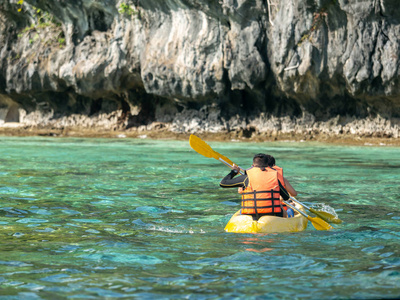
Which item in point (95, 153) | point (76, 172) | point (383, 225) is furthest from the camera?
point (95, 153)

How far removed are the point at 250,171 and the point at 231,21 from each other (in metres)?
18.0

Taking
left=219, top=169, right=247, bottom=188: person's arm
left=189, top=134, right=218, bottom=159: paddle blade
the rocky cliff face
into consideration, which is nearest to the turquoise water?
left=219, top=169, right=247, bottom=188: person's arm

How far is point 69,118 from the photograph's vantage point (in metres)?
31.3

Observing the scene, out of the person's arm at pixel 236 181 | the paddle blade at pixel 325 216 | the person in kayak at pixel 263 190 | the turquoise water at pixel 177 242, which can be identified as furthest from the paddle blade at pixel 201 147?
Result: the paddle blade at pixel 325 216

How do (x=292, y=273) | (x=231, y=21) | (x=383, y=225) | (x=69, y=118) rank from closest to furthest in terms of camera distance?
(x=292, y=273)
(x=383, y=225)
(x=231, y=21)
(x=69, y=118)

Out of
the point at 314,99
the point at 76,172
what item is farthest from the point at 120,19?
the point at 76,172

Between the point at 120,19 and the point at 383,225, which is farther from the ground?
the point at 120,19

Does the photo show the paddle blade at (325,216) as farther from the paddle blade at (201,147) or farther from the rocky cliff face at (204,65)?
the rocky cliff face at (204,65)

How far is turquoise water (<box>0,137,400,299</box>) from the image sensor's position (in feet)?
13.4

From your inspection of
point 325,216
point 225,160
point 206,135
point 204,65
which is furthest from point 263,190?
point 206,135

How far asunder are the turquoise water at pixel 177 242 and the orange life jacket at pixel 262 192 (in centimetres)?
32

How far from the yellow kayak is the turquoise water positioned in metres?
0.09

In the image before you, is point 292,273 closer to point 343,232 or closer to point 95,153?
point 343,232

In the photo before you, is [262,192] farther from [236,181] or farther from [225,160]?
[225,160]
